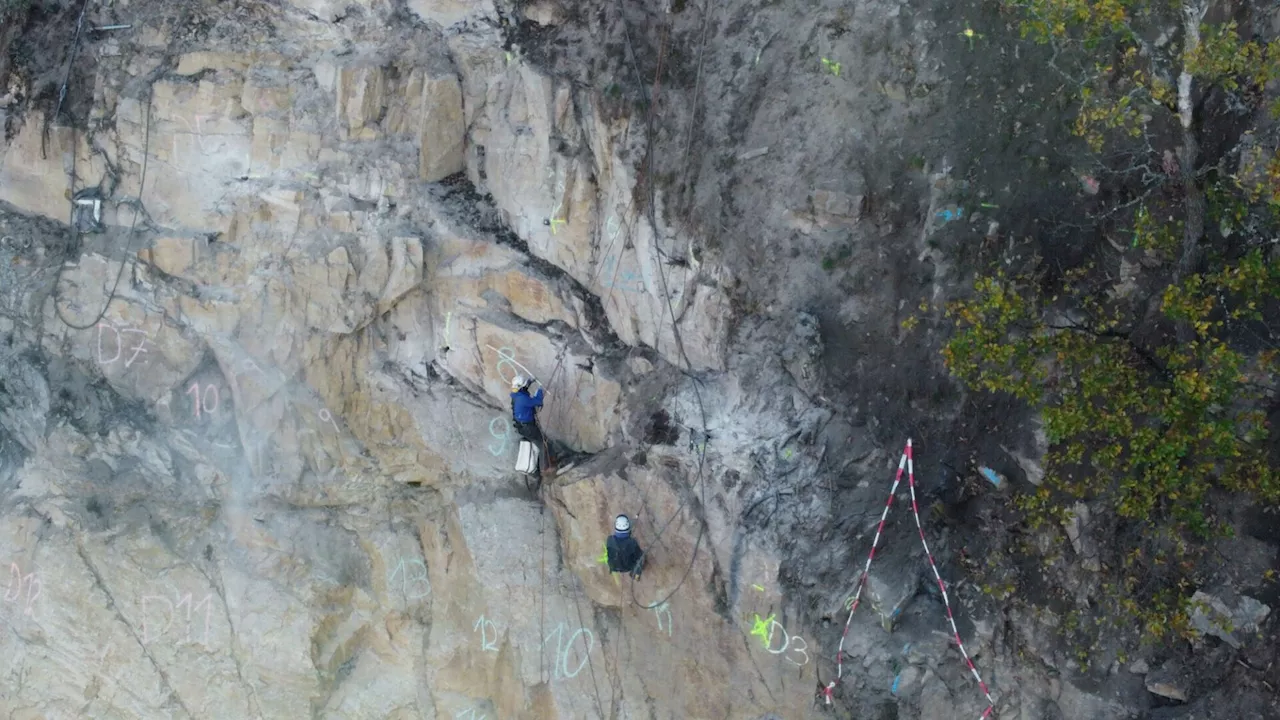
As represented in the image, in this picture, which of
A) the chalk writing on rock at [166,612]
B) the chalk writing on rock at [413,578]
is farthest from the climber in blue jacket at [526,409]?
the chalk writing on rock at [166,612]

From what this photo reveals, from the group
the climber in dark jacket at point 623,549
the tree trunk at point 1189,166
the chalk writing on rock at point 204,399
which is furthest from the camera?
the chalk writing on rock at point 204,399

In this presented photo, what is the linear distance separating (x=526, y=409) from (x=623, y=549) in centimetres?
178

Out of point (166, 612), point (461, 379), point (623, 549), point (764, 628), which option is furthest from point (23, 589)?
point (764, 628)

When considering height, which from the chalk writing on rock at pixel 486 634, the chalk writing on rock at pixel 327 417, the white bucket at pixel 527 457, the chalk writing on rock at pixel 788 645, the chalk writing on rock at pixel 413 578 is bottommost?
the chalk writing on rock at pixel 486 634

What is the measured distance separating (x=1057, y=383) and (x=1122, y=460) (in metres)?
0.79

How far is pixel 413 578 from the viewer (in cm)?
1309

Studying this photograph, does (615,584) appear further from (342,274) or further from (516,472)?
(342,274)

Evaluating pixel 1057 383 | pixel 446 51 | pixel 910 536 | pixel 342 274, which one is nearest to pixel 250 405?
pixel 342 274

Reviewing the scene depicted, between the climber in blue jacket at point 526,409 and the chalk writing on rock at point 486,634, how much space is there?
231cm

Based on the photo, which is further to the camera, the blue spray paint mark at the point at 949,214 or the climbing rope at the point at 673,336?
the climbing rope at the point at 673,336

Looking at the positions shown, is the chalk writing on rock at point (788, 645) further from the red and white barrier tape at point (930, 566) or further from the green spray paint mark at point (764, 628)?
the red and white barrier tape at point (930, 566)

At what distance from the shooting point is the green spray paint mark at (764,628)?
10.3 metres

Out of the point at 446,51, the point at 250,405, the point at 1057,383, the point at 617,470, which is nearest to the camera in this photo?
the point at 1057,383

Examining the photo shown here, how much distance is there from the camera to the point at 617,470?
11.0 metres
